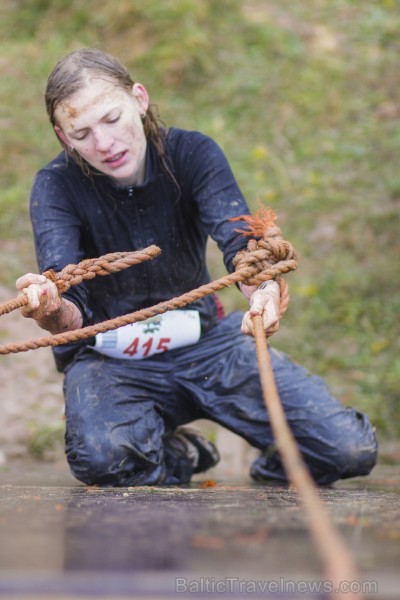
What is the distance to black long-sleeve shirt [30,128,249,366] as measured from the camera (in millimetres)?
2678

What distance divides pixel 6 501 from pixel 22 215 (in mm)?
3731

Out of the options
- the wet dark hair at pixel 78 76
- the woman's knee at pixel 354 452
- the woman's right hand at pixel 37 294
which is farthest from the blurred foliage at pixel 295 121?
the woman's right hand at pixel 37 294

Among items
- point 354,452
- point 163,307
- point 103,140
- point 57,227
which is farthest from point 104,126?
point 354,452

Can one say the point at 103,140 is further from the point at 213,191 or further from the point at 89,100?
the point at 213,191

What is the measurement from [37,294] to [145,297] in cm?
67

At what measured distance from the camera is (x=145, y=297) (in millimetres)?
2801

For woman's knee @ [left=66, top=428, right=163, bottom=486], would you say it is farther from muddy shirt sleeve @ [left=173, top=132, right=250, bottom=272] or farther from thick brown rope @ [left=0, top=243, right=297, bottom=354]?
muddy shirt sleeve @ [left=173, top=132, right=250, bottom=272]

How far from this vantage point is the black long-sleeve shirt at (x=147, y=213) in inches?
105

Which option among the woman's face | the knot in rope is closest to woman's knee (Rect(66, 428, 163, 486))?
the knot in rope

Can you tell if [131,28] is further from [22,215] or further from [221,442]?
[221,442]

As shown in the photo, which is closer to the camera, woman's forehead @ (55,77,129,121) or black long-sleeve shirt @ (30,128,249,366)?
woman's forehead @ (55,77,129,121)

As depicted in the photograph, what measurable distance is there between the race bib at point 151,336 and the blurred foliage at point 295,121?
5.04 feet

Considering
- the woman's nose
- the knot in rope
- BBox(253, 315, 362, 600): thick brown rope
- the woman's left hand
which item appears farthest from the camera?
the woman's nose

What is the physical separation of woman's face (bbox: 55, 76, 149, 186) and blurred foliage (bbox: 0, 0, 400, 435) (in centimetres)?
198
